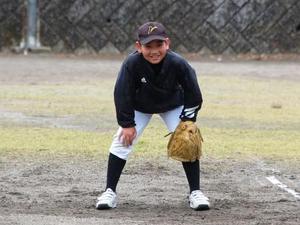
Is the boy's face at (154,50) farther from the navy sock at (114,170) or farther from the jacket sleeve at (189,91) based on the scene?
the navy sock at (114,170)

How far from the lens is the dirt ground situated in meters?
5.74

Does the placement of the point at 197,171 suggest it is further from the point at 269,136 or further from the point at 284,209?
the point at 269,136

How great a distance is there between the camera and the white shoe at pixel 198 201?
604cm

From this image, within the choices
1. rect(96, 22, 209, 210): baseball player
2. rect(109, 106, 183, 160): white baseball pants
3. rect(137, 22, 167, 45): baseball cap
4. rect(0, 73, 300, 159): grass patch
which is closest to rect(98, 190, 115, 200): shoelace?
rect(96, 22, 209, 210): baseball player

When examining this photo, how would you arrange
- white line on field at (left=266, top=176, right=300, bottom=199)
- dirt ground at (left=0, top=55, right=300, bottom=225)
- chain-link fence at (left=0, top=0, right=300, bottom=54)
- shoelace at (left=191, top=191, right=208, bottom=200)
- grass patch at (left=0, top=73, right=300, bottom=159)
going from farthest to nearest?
chain-link fence at (left=0, top=0, right=300, bottom=54)
grass patch at (left=0, top=73, right=300, bottom=159)
white line on field at (left=266, top=176, right=300, bottom=199)
shoelace at (left=191, top=191, right=208, bottom=200)
dirt ground at (left=0, top=55, right=300, bottom=225)

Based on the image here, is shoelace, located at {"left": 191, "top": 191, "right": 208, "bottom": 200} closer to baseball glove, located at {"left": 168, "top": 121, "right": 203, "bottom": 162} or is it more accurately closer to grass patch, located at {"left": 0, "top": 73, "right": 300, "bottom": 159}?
baseball glove, located at {"left": 168, "top": 121, "right": 203, "bottom": 162}

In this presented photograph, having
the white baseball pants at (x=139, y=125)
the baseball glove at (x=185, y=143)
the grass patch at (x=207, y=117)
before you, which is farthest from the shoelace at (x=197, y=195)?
the grass patch at (x=207, y=117)

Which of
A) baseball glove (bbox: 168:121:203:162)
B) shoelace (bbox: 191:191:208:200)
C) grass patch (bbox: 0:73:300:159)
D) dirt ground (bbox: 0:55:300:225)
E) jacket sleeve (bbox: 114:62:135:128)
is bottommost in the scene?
grass patch (bbox: 0:73:300:159)

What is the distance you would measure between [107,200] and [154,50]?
3.91 ft

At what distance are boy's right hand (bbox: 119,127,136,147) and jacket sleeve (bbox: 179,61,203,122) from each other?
0.42 metres

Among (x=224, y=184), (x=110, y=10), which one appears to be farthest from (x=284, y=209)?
(x=110, y=10)

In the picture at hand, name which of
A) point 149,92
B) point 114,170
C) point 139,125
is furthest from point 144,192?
point 149,92

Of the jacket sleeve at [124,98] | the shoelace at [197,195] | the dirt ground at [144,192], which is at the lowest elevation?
the dirt ground at [144,192]

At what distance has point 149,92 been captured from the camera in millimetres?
6199
